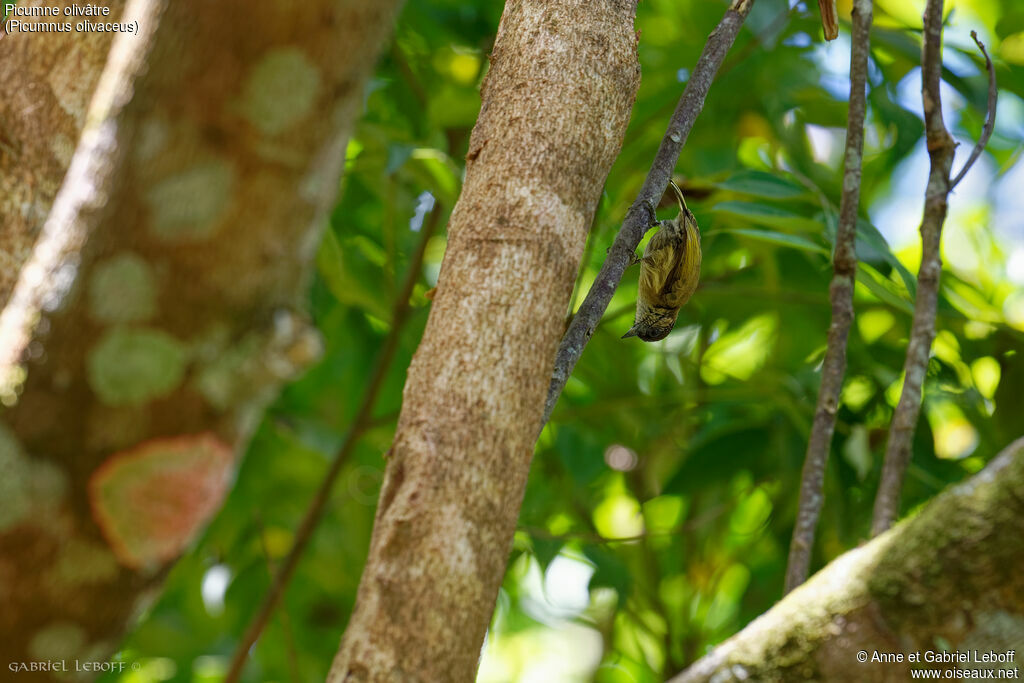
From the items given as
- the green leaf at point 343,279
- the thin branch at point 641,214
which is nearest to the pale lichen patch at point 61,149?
the green leaf at point 343,279

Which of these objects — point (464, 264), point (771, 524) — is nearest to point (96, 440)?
point (464, 264)

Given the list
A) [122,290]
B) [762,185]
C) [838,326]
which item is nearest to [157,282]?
[122,290]

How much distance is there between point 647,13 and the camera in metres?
2.55

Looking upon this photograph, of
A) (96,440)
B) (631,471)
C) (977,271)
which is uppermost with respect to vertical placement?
(96,440)

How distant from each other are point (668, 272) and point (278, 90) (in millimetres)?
1360

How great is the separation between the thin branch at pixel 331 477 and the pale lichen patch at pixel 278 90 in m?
1.51

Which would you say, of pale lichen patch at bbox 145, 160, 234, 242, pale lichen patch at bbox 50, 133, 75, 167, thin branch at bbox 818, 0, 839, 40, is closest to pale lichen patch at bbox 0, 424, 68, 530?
pale lichen patch at bbox 145, 160, 234, 242

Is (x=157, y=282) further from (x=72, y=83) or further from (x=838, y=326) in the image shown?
(x=838, y=326)

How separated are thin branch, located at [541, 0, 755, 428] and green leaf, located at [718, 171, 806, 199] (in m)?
0.37

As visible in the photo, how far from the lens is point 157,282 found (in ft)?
1.81

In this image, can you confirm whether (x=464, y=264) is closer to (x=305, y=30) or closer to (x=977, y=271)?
(x=305, y=30)

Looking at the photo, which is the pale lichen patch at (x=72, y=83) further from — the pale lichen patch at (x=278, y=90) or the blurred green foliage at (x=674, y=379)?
the pale lichen patch at (x=278, y=90)

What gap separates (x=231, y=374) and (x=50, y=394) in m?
0.11

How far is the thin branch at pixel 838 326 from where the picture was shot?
1.42 metres
